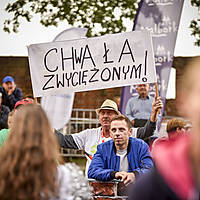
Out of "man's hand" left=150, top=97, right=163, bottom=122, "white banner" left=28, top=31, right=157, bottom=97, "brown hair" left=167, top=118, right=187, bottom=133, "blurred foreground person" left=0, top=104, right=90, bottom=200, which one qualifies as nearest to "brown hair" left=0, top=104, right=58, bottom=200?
"blurred foreground person" left=0, top=104, right=90, bottom=200

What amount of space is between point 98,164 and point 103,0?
405 inches

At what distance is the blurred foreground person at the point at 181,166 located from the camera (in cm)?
177

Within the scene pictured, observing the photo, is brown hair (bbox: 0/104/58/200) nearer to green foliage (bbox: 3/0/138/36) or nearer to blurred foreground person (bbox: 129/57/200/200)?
blurred foreground person (bbox: 129/57/200/200)

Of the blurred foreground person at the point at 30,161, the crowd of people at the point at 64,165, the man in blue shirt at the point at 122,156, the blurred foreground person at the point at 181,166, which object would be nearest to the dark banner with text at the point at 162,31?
the man in blue shirt at the point at 122,156

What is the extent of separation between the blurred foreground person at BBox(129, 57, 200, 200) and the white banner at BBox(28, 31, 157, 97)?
409 cm

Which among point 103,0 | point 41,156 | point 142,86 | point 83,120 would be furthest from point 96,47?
point 103,0

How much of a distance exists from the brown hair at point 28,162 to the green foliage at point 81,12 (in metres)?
11.9

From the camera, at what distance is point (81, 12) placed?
1423cm

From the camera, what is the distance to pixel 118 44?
614 centimetres

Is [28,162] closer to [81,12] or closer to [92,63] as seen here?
[92,63]

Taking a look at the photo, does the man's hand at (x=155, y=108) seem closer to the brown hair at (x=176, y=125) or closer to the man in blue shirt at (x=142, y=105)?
the brown hair at (x=176, y=125)

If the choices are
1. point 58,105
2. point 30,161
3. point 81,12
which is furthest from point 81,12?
point 30,161

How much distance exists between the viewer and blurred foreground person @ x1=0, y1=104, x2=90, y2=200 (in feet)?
7.68

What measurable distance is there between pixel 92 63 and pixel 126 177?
215cm
